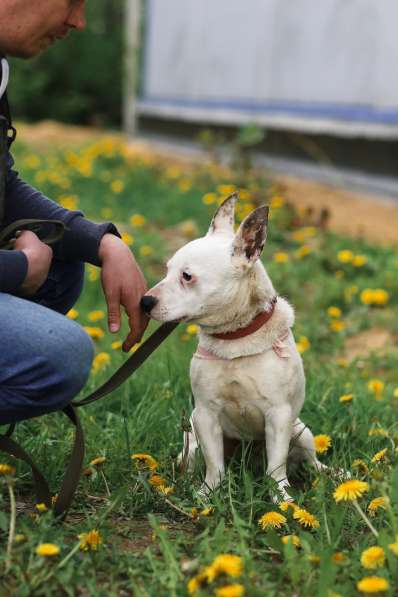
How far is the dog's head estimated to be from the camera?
268 cm

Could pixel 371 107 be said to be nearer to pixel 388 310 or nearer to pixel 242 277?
pixel 388 310

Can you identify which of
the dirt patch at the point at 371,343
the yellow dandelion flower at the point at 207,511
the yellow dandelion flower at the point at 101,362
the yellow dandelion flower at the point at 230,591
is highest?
the yellow dandelion flower at the point at 230,591

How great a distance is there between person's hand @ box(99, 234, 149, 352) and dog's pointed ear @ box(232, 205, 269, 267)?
292 millimetres

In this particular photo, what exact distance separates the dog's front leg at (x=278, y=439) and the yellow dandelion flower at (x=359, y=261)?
278 cm

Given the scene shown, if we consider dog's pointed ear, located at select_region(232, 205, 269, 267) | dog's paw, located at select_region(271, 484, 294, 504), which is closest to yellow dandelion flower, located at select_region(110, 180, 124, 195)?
dog's pointed ear, located at select_region(232, 205, 269, 267)

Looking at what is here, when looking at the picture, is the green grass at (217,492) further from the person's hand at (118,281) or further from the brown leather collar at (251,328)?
the person's hand at (118,281)

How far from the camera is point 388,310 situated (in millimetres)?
5234

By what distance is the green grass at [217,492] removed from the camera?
7.23 ft

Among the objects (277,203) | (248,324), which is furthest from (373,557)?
(277,203)

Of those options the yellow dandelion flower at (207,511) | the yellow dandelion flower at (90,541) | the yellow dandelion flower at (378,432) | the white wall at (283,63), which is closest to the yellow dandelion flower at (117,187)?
the white wall at (283,63)

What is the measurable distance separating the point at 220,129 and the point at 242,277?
878cm

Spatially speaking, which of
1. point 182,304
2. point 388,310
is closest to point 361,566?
point 182,304

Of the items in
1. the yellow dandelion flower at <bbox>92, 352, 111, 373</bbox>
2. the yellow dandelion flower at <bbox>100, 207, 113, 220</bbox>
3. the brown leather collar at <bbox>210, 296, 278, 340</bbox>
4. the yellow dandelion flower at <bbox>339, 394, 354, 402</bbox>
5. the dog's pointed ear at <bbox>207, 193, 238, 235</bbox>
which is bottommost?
the yellow dandelion flower at <bbox>100, 207, 113, 220</bbox>

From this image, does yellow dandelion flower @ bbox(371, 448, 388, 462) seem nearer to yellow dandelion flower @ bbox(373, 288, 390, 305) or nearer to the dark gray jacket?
the dark gray jacket
